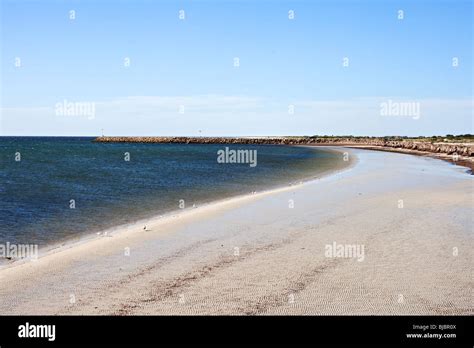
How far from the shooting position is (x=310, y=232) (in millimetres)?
15359

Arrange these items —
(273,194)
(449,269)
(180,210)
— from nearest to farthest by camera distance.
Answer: (449,269) → (180,210) → (273,194)

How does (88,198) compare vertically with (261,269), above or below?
above

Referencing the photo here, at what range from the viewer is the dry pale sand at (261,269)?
8836 millimetres

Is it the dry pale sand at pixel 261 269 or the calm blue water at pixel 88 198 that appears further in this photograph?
the calm blue water at pixel 88 198

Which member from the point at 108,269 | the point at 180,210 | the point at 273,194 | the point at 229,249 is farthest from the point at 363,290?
the point at 273,194

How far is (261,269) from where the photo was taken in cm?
1114

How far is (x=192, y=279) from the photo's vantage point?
407 inches

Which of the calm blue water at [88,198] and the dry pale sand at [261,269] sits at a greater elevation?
the calm blue water at [88,198]

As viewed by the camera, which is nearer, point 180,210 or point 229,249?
point 229,249

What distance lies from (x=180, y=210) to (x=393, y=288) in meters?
13.1

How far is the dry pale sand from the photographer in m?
8.84
